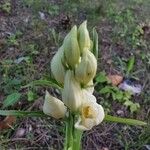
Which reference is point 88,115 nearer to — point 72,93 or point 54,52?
point 72,93

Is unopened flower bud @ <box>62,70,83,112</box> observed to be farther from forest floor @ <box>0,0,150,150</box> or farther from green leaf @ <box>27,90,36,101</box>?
green leaf @ <box>27,90,36,101</box>

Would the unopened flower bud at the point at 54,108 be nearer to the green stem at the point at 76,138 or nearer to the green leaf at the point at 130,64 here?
the green stem at the point at 76,138

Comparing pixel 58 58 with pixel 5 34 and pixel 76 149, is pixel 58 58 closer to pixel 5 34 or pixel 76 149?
pixel 76 149

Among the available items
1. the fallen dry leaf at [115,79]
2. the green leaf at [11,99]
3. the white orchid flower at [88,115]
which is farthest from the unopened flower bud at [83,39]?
the fallen dry leaf at [115,79]

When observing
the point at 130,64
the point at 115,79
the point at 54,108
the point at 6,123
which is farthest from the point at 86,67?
the point at 130,64

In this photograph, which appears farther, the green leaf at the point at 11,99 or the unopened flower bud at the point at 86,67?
the green leaf at the point at 11,99

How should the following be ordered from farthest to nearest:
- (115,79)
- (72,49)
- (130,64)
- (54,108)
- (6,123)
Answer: (130,64)
(115,79)
(6,123)
(54,108)
(72,49)
